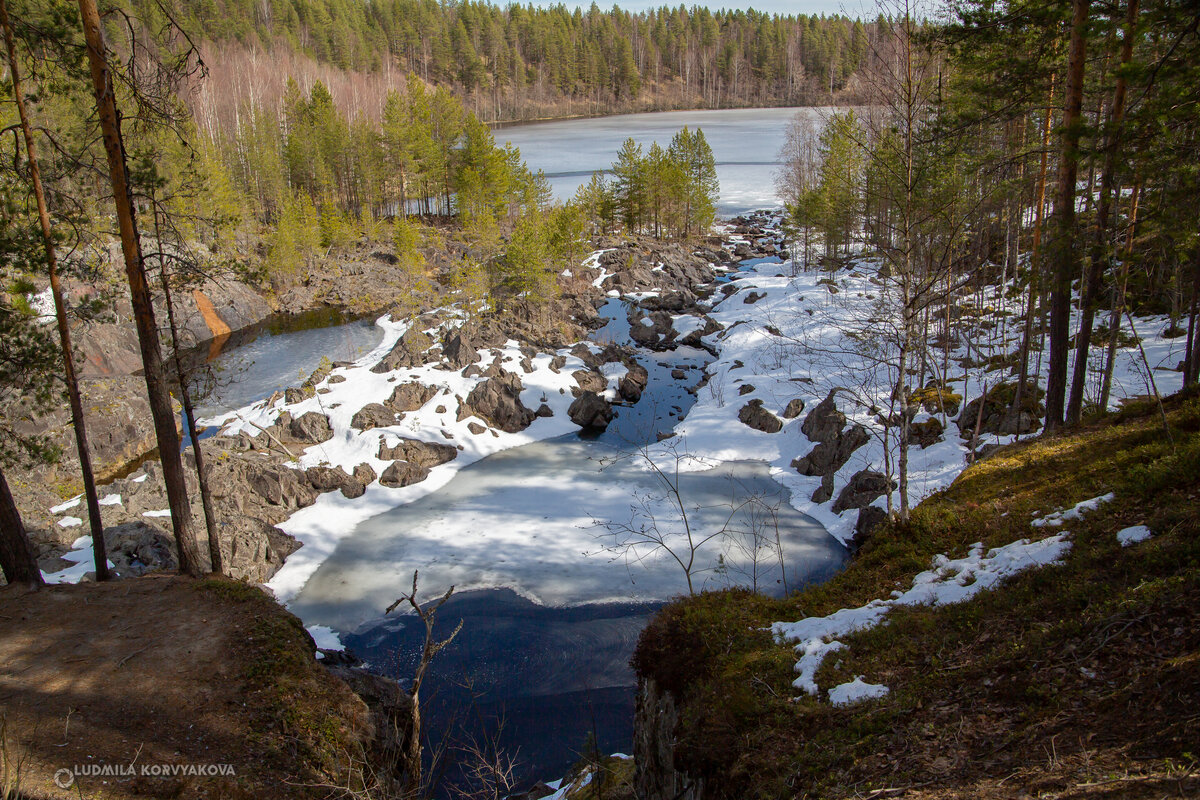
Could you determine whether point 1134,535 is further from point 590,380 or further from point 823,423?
point 590,380

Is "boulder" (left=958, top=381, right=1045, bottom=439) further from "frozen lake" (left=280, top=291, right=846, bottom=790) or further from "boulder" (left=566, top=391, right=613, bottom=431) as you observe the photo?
"boulder" (left=566, top=391, right=613, bottom=431)

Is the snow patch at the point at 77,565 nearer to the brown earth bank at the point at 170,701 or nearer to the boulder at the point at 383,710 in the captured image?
the brown earth bank at the point at 170,701

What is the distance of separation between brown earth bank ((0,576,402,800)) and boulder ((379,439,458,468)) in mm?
12521

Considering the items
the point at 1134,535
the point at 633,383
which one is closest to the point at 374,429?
the point at 633,383

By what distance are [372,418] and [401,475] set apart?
3.55m

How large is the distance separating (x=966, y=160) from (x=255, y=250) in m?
45.0

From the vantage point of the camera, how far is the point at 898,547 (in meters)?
9.27

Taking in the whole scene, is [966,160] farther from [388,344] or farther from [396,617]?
[388,344]

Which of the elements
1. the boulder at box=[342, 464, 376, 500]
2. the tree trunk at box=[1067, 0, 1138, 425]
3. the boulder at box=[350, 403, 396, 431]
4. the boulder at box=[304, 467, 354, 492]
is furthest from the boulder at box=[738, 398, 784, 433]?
the boulder at box=[304, 467, 354, 492]

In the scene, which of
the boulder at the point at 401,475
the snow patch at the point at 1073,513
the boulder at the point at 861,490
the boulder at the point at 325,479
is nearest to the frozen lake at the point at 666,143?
the boulder at the point at 401,475

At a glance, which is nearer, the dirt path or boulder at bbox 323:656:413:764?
the dirt path

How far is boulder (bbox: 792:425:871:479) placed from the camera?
829 inches

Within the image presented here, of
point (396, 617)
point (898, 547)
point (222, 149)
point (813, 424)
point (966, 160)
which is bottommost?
point (396, 617)

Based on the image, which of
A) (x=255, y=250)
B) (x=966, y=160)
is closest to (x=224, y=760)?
(x=966, y=160)
